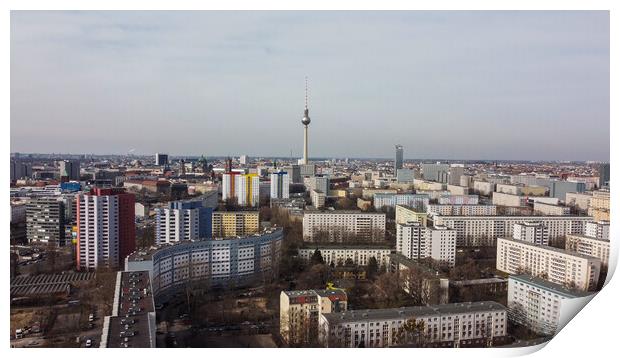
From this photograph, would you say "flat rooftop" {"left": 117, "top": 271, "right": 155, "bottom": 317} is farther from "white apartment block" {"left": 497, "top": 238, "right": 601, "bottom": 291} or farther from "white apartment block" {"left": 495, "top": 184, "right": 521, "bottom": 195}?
"white apartment block" {"left": 495, "top": 184, "right": 521, "bottom": 195}

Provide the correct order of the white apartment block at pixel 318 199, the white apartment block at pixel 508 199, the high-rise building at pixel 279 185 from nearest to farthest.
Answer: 1. the white apartment block at pixel 508 199
2. the white apartment block at pixel 318 199
3. the high-rise building at pixel 279 185

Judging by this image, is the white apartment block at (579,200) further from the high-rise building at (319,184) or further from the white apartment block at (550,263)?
the high-rise building at (319,184)

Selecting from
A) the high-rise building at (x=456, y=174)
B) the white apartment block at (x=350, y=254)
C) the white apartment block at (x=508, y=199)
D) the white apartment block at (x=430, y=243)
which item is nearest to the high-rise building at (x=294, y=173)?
the high-rise building at (x=456, y=174)

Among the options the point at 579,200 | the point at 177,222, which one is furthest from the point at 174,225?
the point at 579,200

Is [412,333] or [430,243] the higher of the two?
[430,243]

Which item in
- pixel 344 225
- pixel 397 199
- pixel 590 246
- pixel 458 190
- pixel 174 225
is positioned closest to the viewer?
pixel 590 246

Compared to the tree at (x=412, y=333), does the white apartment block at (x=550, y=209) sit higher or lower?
higher

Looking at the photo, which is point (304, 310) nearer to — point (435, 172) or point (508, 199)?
point (508, 199)
